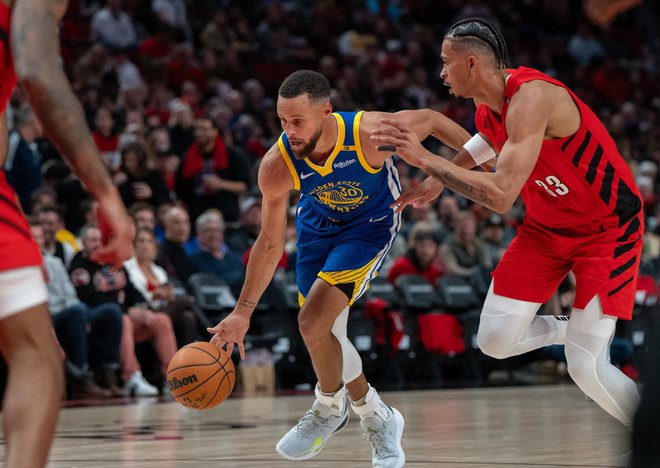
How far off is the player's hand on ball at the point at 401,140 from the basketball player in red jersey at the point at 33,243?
168 centimetres

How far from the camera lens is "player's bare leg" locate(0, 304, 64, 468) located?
2.74 m

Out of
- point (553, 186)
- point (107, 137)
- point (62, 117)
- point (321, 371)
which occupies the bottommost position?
point (107, 137)

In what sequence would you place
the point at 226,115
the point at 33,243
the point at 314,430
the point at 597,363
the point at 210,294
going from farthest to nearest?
the point at 226,115
the point at 210,294
the point at 314,430
the point at 597,363
the point at 33,243

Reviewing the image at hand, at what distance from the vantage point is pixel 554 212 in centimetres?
500

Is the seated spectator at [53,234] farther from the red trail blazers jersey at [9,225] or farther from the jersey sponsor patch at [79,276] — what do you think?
the red trail blazers jersey at [9,225]

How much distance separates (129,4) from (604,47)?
10089mm

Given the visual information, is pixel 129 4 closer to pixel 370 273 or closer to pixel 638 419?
pixel 370 273

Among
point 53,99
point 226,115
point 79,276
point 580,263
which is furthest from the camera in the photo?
point 226,115

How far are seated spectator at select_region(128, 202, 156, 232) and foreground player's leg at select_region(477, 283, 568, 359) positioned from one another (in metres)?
5.47

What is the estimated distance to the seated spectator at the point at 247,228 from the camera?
37.5ft

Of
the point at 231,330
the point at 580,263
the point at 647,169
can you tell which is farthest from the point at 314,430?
the point at 647,169

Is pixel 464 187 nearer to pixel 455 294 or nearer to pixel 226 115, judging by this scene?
pixel 455 294

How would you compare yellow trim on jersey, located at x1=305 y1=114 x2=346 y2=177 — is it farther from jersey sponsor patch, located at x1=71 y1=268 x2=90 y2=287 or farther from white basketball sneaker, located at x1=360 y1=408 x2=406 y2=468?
jersey sponsor patch, located at x1=71 y1=268 x2=90 y2=287

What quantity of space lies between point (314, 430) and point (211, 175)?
6817 mm
